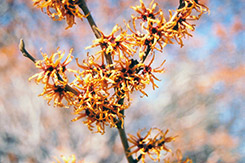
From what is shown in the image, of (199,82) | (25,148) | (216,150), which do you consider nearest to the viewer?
(25,148)

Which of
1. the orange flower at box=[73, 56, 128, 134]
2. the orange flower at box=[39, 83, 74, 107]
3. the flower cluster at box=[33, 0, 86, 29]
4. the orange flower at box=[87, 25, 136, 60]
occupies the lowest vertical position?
the orange flower at box=[73, 56, 128, 134]

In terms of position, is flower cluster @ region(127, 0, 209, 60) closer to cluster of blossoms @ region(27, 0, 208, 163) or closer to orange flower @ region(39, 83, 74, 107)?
cluster of blossoms @ region(27, 0, 208, 163)

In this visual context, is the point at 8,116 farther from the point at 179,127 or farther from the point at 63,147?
the point at 179,127

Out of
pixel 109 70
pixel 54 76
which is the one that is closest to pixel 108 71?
pixel 109 70

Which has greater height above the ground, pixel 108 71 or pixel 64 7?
pixel 64 7

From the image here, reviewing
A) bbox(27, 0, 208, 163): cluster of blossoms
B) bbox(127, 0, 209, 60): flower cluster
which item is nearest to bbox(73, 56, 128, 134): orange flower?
bbox(27, 0, 208, 163): cluster of blossoms

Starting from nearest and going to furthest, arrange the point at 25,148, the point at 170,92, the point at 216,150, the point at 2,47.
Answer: the point at 25,148 → the point at 2,47 → the point at 170,92 → the point at 216,150

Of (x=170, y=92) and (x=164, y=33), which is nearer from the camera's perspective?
(x=164, y=33)

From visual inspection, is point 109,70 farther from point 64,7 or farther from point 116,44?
point 64,7

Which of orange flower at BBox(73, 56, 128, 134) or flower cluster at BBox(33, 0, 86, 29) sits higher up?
flower cluster at BBox(33, 0, 86, 29)

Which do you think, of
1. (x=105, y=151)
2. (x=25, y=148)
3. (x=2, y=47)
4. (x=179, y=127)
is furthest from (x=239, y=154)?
(x=2, y=47)

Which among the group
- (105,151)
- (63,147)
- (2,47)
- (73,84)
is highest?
(2,47)
